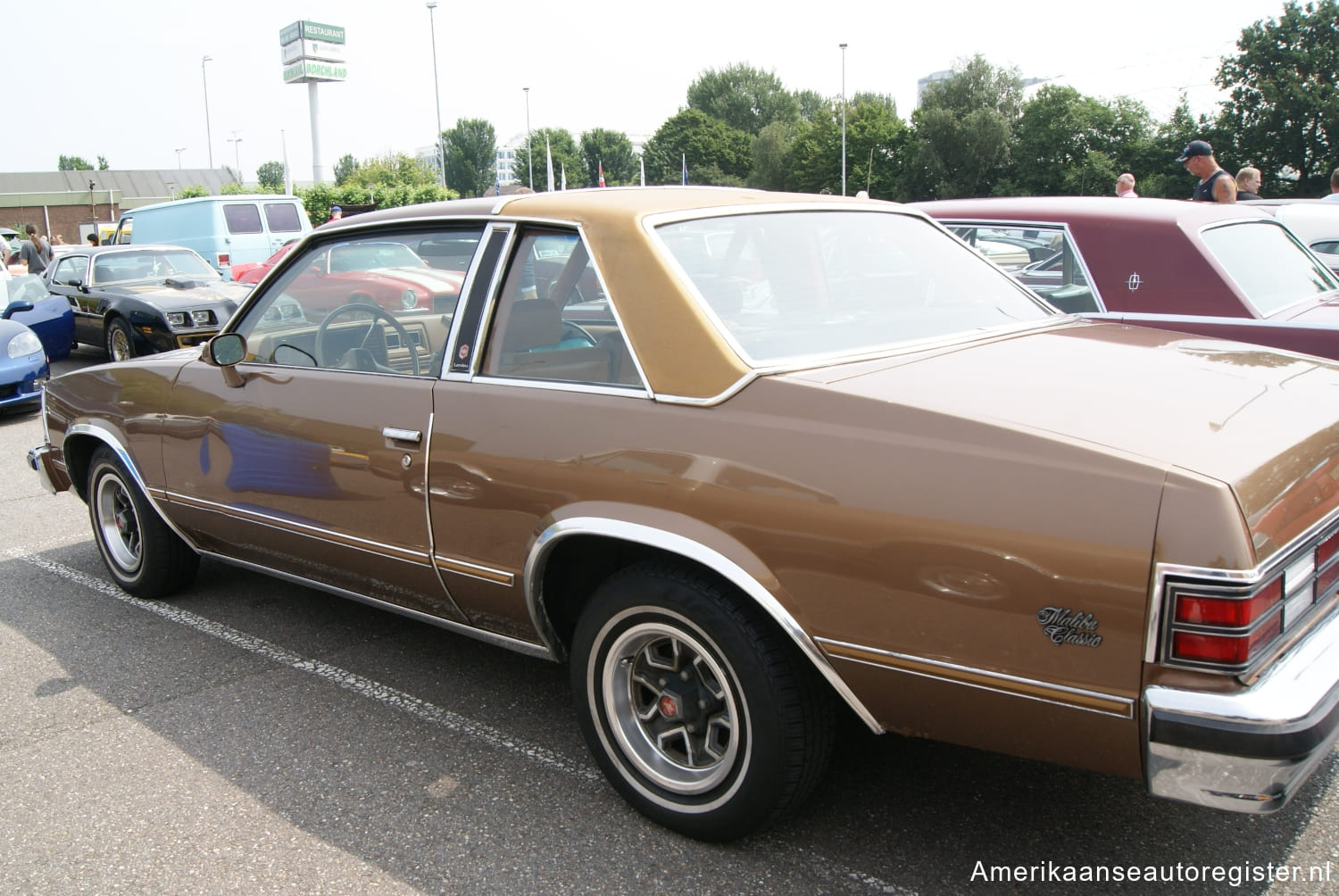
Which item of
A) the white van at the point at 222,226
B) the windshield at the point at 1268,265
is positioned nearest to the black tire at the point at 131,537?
the windshield at the point at 1268,265

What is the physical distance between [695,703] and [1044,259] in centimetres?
378

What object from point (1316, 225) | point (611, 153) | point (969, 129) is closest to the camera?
point (1316, 225)

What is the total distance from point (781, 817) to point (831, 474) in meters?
0.88

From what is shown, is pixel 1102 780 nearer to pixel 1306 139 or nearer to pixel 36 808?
pixel 36 808

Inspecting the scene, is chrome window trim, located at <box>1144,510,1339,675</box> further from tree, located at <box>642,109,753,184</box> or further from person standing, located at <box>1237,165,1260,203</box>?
tree, located at <box>642,109,753,184</box>

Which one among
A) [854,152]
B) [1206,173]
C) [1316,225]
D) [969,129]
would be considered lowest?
[1316,225]

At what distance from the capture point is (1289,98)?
147 ft

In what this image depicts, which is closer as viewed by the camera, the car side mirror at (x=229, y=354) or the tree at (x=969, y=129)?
the car side mirror at (x=229, y=354)

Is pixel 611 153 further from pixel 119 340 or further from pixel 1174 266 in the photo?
pixel 1174 266

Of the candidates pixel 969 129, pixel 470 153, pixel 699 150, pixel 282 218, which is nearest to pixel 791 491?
pixel 282 218

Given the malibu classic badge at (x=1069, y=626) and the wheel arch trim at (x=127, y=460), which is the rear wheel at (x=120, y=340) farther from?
the malibu classic badge at (x=1069, y=626)

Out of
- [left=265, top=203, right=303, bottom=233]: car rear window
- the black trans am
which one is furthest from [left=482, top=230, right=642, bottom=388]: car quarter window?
[left=265, top=203, right=303, bottom=233]: car rear window

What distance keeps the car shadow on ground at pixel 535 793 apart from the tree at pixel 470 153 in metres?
121

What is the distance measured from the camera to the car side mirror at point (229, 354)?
12.0 feet
